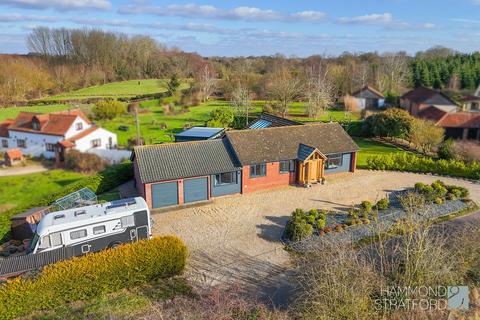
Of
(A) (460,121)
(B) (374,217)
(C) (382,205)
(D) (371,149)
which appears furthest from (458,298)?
(A) (460,121)

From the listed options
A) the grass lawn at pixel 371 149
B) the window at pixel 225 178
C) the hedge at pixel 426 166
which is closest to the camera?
the window at pixel 225 178

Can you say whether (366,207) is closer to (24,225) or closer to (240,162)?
(240,162)

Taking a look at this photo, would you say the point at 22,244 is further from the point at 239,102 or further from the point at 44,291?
the point at 239,102

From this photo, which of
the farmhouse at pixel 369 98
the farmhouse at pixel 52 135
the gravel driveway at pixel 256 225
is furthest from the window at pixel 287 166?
the farmhouse at pixel 369 98

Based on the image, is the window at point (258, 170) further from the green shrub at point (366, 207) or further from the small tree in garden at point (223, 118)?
the small tree in garden at point (223, 118)

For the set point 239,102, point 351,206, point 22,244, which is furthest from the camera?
point 239,102

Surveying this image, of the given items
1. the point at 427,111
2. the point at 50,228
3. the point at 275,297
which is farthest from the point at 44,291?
the point at 427,111
